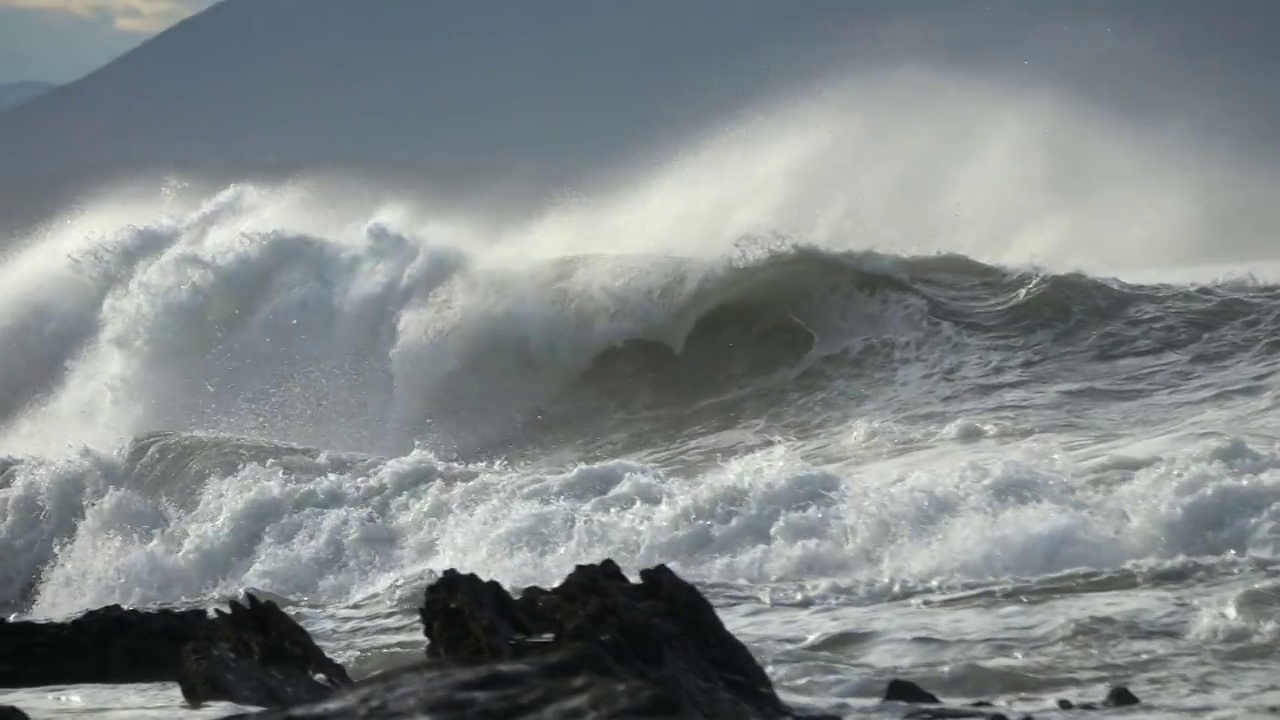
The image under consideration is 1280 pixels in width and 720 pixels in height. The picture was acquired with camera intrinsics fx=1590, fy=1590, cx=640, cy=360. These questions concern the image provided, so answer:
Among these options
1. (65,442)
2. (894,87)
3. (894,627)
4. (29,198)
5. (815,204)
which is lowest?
(894,627)

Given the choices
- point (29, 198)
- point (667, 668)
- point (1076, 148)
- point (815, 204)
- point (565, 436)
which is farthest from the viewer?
point (29, 198)

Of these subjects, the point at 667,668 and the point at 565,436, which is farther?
the point at 565,436

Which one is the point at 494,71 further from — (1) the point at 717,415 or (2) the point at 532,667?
(2) the point at 532,667

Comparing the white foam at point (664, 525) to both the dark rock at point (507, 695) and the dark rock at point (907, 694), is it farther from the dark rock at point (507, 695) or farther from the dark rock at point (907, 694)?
the dark rock at point (507, 695)

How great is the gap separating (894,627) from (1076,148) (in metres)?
25.0

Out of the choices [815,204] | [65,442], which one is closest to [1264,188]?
[815,204]

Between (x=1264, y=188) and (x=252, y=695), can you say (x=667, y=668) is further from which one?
(x=1264, y=188)

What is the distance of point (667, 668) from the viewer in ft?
19.9

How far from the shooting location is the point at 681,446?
15727 millimetres

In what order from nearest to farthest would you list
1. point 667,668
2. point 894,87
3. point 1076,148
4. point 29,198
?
point 667,668 → point 1076,148 → point 894,87 → point 29,198

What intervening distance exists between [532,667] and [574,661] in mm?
160

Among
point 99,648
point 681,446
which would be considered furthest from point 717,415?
point 99,648

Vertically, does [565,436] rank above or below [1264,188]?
Answer: below

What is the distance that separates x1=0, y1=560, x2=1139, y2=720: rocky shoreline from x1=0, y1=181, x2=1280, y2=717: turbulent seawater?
0.92ft
